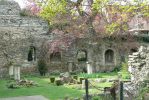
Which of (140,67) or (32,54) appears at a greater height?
(32,54)

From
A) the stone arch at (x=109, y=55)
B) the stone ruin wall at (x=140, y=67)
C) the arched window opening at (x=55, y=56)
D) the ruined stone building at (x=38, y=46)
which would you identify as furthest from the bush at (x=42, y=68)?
the stone ruin wall at (x=140, y=67)

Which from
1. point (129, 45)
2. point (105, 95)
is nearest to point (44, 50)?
point (129, 45)

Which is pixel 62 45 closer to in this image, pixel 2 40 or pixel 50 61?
pixel 50 61

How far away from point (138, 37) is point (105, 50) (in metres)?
3.36

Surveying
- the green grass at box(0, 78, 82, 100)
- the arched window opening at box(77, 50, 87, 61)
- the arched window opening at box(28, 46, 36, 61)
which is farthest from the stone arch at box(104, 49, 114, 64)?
the green grass at box(0, 78, 82, 100)

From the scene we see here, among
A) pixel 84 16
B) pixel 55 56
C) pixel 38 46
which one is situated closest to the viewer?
pixel 84 16

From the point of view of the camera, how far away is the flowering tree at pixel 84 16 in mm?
17359

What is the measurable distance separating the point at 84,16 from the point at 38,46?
455 cm

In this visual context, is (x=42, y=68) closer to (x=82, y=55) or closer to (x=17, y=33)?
(x=17, y=33)

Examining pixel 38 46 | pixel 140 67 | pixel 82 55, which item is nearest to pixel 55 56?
pixel 38 46

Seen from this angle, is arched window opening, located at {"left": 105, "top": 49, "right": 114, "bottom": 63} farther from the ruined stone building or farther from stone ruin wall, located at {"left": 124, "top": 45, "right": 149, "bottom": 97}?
stone ruin wall, located at {"left": 124, "top": 45, "right": 149, "bottom": 97}

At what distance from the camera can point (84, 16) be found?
24953mm

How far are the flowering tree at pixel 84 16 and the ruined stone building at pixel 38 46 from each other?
848 millimetres

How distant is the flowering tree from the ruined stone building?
33.4 inches
